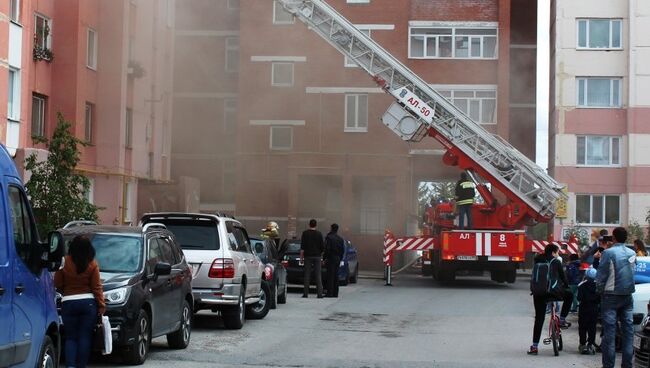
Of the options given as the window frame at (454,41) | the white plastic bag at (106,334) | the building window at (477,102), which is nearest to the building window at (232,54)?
the window frame at (454,41)

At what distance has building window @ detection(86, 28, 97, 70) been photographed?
101ft

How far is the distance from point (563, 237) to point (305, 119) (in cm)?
1144

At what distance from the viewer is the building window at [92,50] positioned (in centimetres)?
3064

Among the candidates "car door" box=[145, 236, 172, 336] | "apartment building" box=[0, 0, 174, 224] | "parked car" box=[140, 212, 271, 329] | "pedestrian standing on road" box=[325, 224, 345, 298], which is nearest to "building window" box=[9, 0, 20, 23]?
"apartment building" box=[0, 0, 174, 224]

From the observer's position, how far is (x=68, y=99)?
95.1 ft

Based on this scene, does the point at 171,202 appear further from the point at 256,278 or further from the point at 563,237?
the point at 256,278

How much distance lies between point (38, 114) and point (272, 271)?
12.7 meters

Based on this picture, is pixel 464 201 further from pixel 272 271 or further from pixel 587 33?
pixel 587 33

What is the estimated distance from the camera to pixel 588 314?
13.6 meters

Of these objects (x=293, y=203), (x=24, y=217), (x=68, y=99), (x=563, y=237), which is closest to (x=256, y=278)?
(x=24, y=217)

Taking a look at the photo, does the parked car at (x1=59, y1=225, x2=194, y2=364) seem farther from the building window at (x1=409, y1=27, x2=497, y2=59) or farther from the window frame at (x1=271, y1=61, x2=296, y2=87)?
the building window at (x1=409, y1=27, x2=497, y2=59)

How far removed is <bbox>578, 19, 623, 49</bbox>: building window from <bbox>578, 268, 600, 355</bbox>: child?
29.1m

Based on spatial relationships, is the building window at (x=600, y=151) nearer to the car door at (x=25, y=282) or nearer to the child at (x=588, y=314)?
the child at (x=588, y=314)

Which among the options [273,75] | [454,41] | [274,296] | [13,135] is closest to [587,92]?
[454,41]
